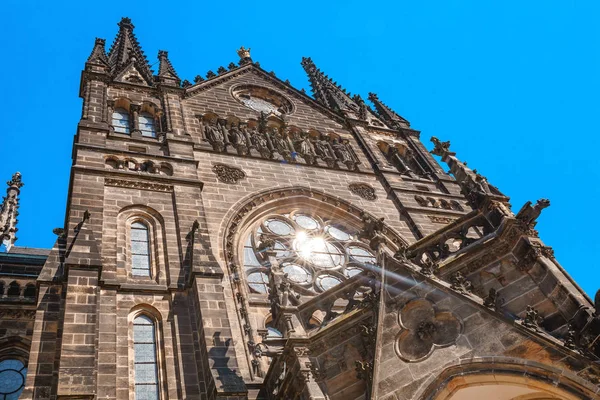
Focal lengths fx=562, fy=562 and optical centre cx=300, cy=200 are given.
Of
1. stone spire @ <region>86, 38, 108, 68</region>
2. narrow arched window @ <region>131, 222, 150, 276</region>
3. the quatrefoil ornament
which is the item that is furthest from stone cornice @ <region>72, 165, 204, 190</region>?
the quatrefoil ornament

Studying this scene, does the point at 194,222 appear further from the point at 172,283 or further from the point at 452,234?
the point at 452,234

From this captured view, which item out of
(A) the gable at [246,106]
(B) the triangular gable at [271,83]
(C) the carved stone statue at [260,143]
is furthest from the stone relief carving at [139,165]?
(B) the triangular gable at [271,83]

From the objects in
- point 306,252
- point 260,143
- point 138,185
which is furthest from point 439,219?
point 138,185

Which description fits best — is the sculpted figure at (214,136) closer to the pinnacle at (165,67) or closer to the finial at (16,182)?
the pinnacle at (165,67)

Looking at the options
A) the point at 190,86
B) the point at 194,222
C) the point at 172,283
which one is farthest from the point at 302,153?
the point at 172,283

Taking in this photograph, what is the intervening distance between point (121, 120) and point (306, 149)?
627cm

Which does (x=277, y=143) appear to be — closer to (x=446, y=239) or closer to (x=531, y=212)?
(x=446, y=239)

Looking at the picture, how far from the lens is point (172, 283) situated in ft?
38.5

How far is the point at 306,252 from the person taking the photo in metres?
15.4

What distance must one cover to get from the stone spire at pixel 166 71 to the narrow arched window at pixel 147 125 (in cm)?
199

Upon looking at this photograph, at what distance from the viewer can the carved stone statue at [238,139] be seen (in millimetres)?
→ 18031

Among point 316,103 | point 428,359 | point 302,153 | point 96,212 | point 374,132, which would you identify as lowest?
point 428,359

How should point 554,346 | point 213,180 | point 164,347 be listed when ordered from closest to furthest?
point 554,346
point 164,347
point 213,180

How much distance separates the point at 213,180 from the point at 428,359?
9.38m
